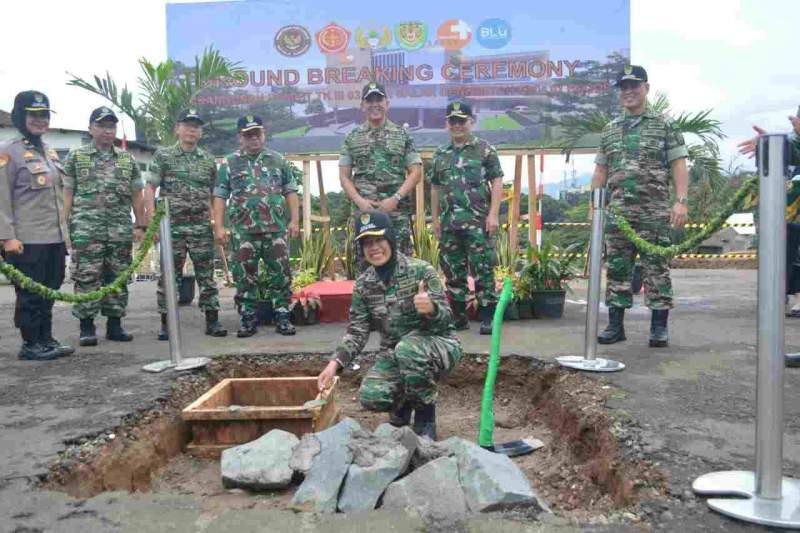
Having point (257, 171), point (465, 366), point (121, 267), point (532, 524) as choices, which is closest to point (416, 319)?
point (465, 366)

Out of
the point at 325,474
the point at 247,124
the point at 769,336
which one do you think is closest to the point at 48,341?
the point at 247,124

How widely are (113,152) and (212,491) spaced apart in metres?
3.35

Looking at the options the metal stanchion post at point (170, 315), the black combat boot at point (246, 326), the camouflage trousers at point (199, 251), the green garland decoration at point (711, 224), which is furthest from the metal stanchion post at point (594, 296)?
the camouflage trousers at point (199, 251)

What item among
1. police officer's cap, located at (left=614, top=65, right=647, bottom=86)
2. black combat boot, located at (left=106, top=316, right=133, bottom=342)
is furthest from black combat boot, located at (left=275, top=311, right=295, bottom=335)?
police officer's cap, located at (left=614, top=65, right=647, bottom=86)

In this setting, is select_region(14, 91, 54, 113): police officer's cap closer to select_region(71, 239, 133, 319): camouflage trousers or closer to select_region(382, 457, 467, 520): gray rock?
select_region(71, 239, 133, 319): camouflage trousers

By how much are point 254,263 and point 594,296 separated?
2.78 m

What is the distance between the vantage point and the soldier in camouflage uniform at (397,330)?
11.1 ft

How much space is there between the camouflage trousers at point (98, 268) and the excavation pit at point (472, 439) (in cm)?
137

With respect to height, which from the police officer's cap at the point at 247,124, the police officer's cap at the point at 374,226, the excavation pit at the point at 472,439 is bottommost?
the excavation pit at the point at 472,439

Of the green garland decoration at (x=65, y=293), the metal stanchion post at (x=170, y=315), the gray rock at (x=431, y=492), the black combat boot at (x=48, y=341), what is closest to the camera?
the gray rock at (x=431, y=492)

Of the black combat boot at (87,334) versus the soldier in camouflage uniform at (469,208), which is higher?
the soldier in camouflage uniform at (469,208)

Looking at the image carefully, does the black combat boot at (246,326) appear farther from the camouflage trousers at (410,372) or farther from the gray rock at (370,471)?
the gray rock at (370,471)

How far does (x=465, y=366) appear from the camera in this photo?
470 centimetres

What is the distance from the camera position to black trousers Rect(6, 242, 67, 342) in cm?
482
